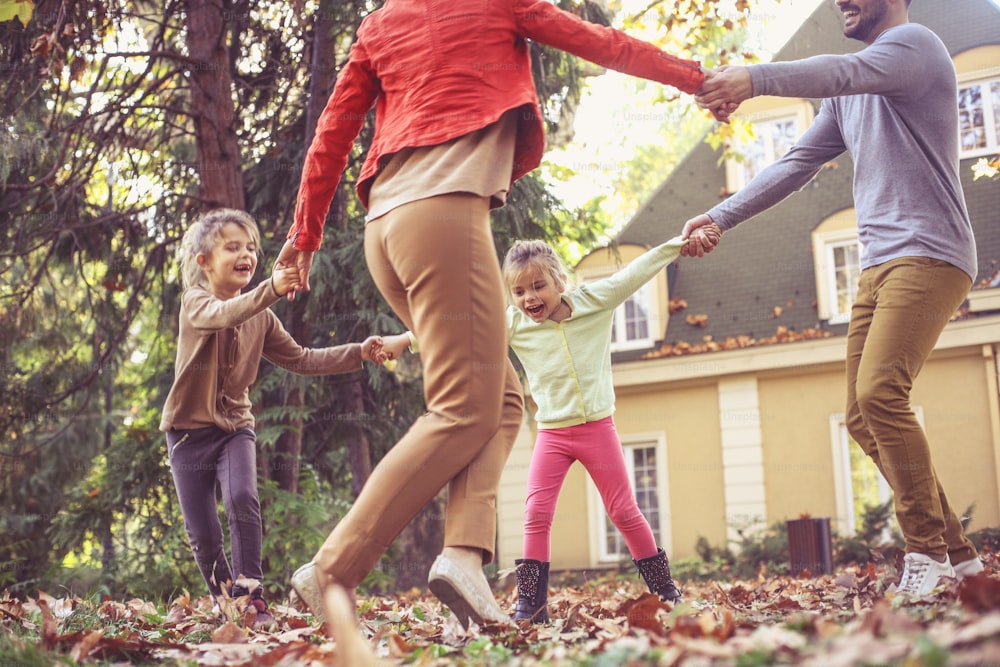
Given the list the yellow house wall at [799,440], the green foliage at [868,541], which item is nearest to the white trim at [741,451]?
the yellow house wall at [799,440]

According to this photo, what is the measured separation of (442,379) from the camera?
3088 millimetres

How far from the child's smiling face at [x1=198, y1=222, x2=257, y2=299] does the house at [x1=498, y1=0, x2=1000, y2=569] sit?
36.5 feet

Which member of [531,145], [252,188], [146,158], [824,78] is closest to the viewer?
[531,145]

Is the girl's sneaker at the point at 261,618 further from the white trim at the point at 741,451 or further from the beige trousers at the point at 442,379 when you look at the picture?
the white trim at the point at 741,451

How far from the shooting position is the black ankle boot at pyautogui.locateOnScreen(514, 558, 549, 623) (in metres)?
4.27

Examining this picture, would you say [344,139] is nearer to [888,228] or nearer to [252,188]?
[888,228]

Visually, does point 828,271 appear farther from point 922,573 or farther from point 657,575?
point 922,573

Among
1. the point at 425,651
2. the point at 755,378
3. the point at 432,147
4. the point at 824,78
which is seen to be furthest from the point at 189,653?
the point at 755,378

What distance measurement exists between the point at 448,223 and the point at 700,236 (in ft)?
6.66

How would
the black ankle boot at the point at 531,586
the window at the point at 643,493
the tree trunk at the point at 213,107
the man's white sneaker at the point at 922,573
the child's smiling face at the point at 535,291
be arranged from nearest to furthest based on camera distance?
the man's white sneaker at the point at 922,573 < the black ankle boot at the point at 531,586 < the child's smiling face at the point at 535,291 < the tree trunk at the point at 213,107 < the window at the point at 643,493

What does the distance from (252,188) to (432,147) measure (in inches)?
288

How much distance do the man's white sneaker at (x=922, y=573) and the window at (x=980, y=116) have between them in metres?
13.9

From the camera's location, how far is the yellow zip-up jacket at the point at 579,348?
468 centimetres

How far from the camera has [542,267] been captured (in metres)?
4.74
